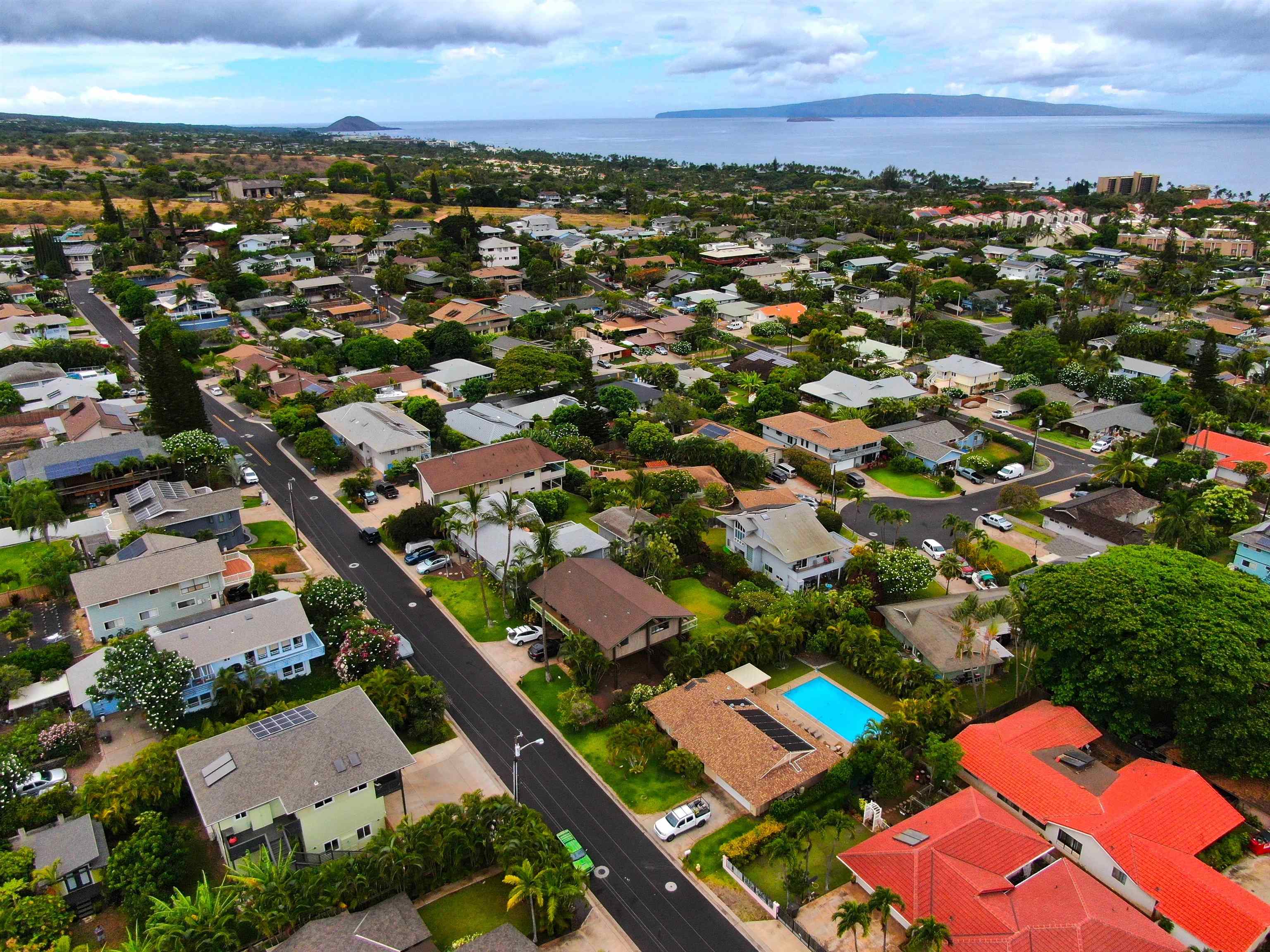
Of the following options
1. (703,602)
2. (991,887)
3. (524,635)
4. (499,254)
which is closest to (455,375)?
(524,635)

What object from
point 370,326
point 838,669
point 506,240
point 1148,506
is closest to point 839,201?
point 506,240

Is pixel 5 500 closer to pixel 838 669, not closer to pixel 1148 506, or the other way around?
pixel 838 669

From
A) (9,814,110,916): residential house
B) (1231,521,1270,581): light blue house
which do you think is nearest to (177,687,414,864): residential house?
(9,814,110,916): residential house

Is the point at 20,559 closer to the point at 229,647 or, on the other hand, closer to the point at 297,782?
the point at 229,647

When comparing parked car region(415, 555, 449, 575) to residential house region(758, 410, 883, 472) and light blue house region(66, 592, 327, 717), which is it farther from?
residential house region(758, 410, 883, 472)

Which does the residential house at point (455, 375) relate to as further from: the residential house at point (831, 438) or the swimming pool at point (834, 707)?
the swimming pool at point (834, 707)
